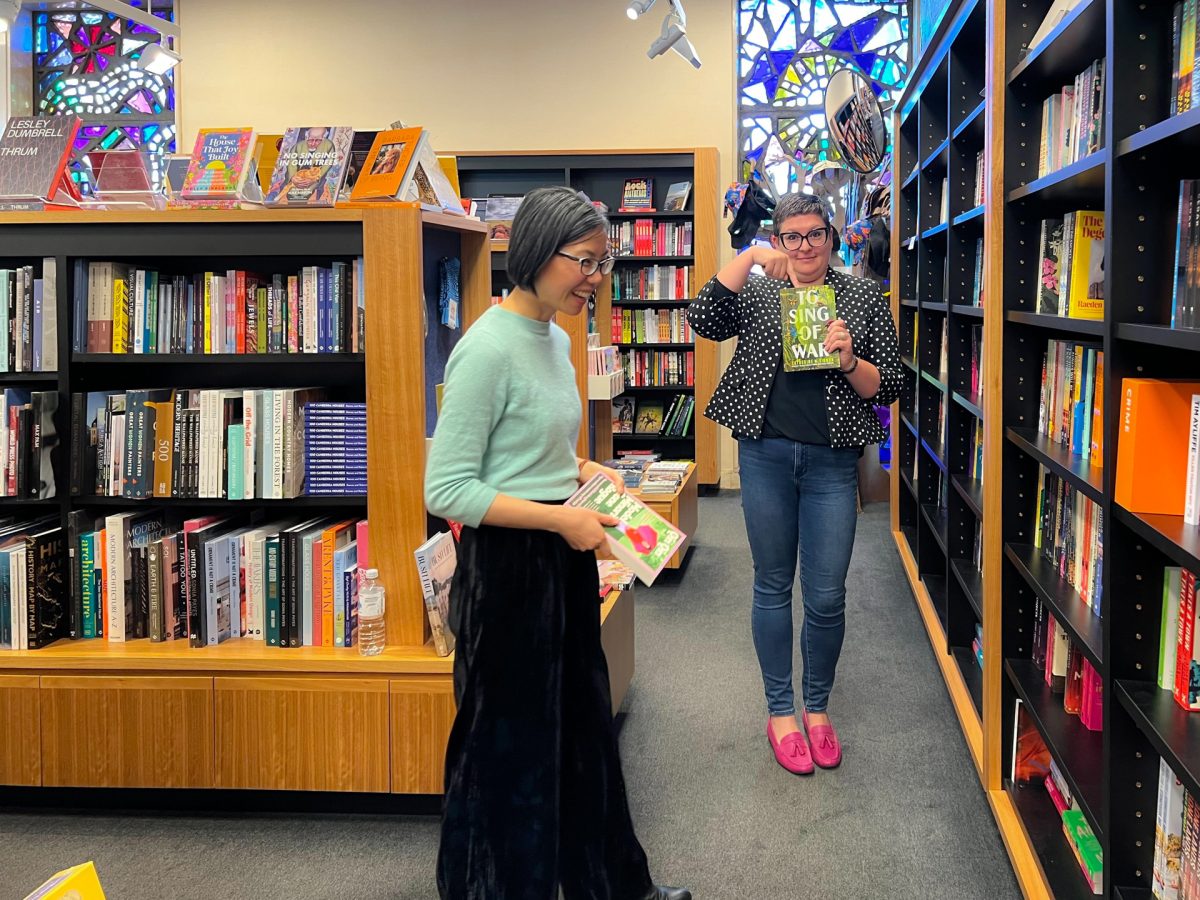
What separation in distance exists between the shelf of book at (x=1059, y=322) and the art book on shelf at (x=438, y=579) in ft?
4.50

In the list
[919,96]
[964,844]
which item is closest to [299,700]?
[964,844]

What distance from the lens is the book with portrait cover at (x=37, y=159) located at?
270 centimetres

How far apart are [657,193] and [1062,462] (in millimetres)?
6103

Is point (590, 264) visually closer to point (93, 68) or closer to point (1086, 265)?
point (1086, 265)

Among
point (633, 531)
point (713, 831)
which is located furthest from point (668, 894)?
point (633, 531)

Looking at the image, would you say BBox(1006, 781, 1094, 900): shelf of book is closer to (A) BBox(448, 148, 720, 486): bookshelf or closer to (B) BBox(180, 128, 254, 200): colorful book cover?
(B) BBox(180, 128, 254, 200): colorful book cover

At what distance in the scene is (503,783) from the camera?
1812 millimetres

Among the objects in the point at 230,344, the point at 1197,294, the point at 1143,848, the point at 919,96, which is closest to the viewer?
the point at 1197,294

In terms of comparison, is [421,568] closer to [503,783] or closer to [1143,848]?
[503,783]

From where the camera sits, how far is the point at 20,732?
101 inches

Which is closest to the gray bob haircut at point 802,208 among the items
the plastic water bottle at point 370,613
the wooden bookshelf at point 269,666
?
the wooden bookshelf at point 269,666

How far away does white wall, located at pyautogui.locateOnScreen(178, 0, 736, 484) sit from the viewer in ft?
25.1

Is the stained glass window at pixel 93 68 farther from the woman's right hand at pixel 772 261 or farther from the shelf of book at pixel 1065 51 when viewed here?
the shelf of book at pixel 1065 51

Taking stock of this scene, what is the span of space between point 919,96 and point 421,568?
116 inches
